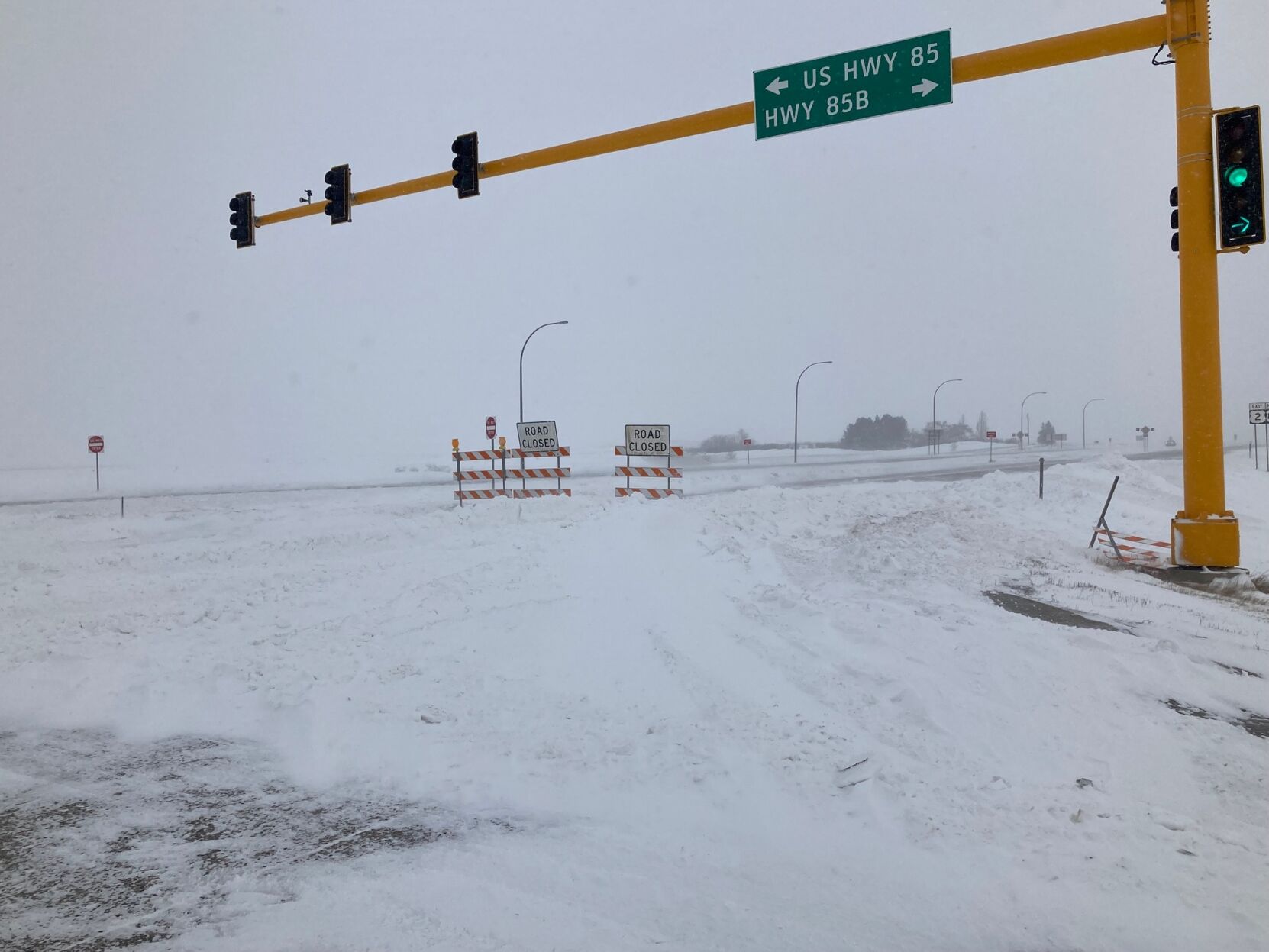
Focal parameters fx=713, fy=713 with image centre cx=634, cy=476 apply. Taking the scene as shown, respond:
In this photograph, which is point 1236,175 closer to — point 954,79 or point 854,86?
point 954,79

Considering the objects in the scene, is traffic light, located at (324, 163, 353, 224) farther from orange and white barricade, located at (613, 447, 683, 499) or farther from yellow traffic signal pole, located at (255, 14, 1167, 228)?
orange and white barricade, located at (613, 447, 683, 499)

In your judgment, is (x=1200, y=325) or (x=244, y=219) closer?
(x=1200, y=325)

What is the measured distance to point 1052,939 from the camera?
3219 mm

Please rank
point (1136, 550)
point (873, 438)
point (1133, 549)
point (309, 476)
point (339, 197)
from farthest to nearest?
point (873, 438)
point (309, 476)
point (339, 197)
point (1133, 549)
point (1136, 550)

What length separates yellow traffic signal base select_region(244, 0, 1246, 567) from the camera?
995 centimetres

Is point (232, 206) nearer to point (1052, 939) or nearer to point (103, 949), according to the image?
point (103, 949)

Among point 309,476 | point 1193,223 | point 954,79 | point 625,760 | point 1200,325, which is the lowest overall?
point 625,760

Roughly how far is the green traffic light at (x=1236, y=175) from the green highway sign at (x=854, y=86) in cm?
394

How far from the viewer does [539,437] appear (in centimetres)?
2077

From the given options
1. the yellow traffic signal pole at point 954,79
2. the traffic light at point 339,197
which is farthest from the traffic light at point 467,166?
the traffic light at point 339,197

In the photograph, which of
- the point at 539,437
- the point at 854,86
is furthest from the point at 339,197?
the point at 854,86

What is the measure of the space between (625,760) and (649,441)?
15464 millimetres

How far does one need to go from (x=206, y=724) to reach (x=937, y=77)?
1166 cm

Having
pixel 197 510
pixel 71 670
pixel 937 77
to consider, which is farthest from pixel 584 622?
pixel 197 510
